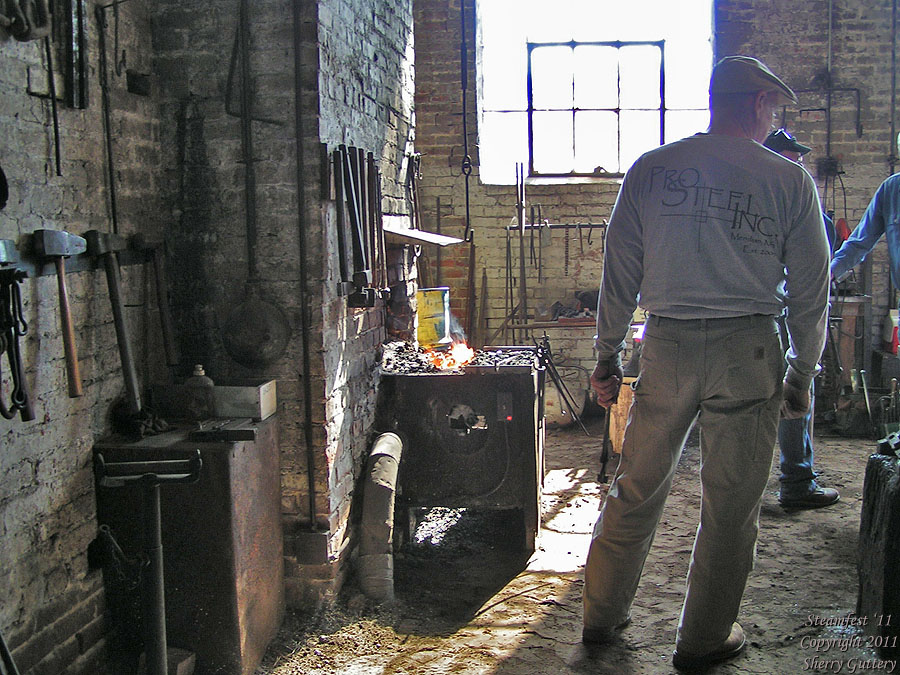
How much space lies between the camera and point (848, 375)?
22.9 feet

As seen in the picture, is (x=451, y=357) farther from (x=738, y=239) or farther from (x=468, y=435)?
(x=738, y=239)

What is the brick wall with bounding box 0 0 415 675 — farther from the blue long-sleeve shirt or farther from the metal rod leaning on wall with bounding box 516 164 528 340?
the metal rod leaning on wall with bounding box 516 164 528 340

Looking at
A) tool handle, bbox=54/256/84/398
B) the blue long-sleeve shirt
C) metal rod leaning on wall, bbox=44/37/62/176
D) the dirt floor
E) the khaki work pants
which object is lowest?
the dirt floor

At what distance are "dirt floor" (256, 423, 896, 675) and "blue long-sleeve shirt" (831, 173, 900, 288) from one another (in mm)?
1409

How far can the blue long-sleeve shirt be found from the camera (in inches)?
172

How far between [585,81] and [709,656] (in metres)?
5.91

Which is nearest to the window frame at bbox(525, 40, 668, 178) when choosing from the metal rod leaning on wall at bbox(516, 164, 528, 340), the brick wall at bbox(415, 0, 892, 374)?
the brick wall at bbox(415, 0, 892, 374)

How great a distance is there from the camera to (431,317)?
488 cm

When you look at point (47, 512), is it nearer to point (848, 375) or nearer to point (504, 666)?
point (504, 666)

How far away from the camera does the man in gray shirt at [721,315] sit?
2.72m

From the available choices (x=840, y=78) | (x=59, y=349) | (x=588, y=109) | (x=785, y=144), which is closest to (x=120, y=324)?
(x=59, y=349)

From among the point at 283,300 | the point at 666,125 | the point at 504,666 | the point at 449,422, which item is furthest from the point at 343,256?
the point at 666,125

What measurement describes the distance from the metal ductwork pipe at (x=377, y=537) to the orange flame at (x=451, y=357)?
83 centimetres

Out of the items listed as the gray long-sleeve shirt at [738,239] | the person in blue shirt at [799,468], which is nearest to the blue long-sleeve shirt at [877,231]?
the person in blue shirt at [799,468]
